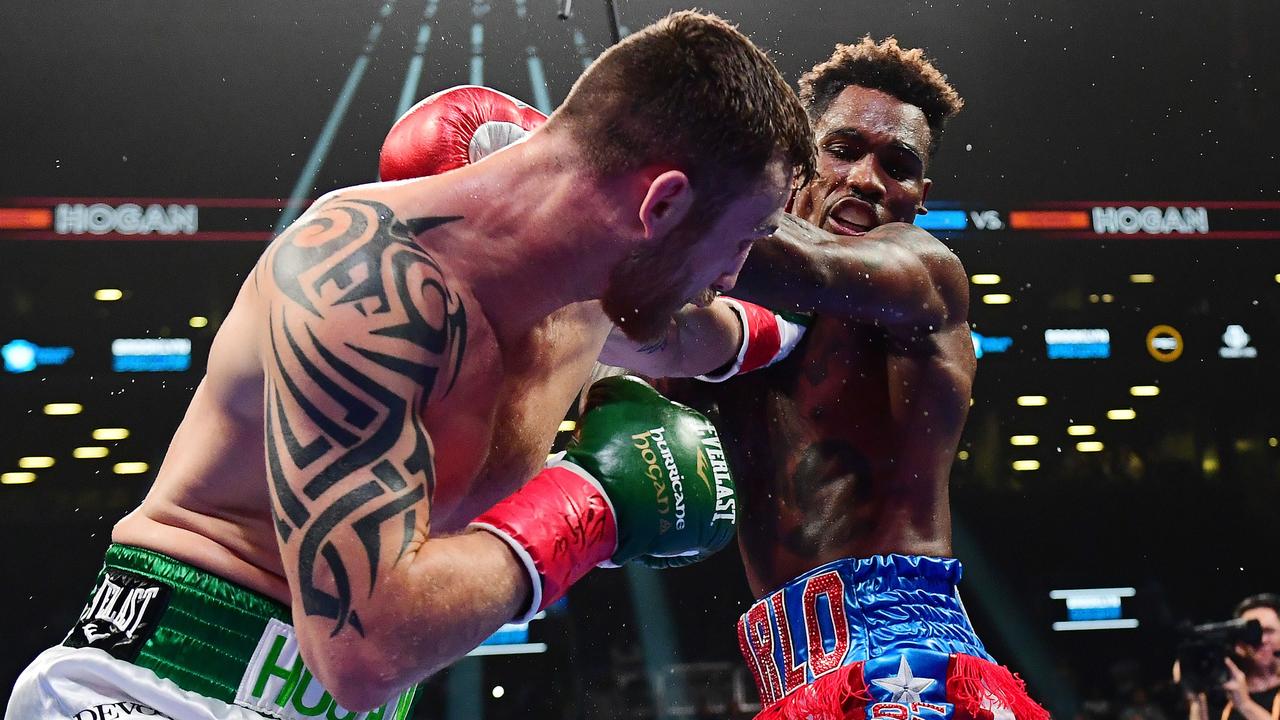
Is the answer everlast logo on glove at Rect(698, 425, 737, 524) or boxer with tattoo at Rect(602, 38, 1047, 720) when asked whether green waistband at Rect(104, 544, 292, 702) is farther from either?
boxer with tattoo at Rect(602, 38, 1047, 720)

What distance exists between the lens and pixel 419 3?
528 centimetres

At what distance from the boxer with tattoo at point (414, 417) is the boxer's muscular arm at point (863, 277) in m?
0.48

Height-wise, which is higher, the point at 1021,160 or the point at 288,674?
the point at 1021,160

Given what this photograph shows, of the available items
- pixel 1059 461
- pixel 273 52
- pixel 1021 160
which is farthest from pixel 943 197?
pixel 273 52

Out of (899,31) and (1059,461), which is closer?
(899,31)

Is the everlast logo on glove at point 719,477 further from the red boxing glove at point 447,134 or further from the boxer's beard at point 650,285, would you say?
the red boxing glove at point 447,134

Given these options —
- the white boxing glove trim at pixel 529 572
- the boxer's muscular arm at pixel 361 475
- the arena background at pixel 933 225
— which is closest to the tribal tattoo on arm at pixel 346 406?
the boxer's muscular arm at pixel 361 475

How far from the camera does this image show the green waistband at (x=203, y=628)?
1.20 metres

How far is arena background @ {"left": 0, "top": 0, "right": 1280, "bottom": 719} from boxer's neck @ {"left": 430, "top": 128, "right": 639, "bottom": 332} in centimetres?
423

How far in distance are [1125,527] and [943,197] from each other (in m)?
2.01

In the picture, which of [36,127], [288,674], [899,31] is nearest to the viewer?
[288,674]

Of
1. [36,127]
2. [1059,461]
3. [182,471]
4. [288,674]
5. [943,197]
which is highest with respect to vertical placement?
[36,127]

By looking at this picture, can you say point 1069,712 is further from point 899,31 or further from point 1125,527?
point 899,31

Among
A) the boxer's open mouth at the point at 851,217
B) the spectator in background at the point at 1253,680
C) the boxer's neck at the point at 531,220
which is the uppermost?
the boxer's open mouth at the point at 851,217
